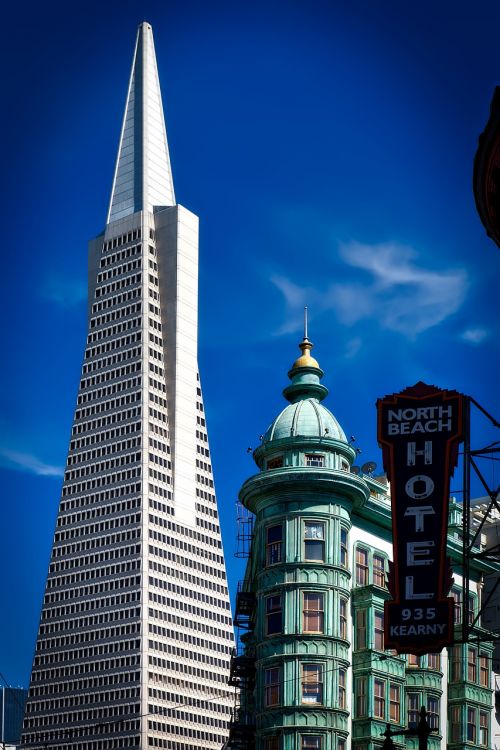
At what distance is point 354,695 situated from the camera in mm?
85688

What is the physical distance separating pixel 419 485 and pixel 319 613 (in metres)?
19.0

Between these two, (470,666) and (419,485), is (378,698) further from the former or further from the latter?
(419,485)

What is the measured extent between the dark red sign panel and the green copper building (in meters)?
15.5

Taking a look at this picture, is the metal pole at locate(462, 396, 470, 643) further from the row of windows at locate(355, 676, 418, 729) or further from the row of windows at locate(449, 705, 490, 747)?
the row of windows at locate(449, 705, 490, 747)

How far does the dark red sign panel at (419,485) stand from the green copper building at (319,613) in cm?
1553

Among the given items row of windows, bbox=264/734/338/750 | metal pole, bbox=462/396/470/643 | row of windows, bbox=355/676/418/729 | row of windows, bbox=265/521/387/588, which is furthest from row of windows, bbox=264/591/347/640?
metal pole, bbox=462/396/470/643

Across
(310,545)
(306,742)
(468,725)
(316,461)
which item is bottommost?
(306,742)

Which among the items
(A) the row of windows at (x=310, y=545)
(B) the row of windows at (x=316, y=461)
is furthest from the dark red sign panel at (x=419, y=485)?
(B) the row of windows at (x=316, y=461)

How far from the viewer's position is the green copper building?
82125 millimetres

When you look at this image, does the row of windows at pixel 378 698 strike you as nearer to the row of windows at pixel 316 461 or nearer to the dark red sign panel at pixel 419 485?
the row of windows at pixel 316 461

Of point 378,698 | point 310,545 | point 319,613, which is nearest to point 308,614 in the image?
point 319,613

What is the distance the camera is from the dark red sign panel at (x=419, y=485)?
6462 cm

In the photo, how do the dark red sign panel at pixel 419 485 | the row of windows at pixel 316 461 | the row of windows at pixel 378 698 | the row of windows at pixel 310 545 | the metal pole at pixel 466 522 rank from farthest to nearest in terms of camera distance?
the row of windows at pixel 316 461
the row of windows at pixel 378 698
the row of windows at pixel 310 545
the dark red sign panel at pixel 419 485
the metal pole at pixel 466 522

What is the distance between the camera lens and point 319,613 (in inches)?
3280
